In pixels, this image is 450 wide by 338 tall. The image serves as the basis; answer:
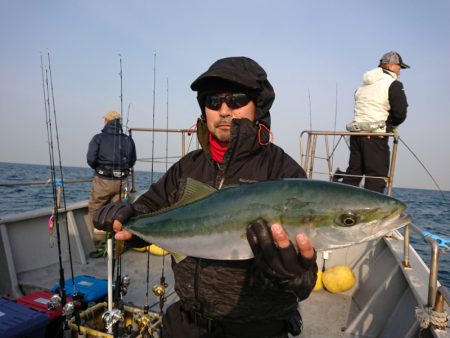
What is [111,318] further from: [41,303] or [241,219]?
[241,219]

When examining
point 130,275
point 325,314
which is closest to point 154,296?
point 130,275

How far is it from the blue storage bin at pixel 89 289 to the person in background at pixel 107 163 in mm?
2808

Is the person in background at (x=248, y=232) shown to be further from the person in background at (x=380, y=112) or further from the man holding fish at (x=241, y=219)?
the person in background at (x=380, y=112)

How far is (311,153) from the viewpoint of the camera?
6.99m

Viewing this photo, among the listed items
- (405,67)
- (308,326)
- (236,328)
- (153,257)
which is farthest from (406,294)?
(153,257)

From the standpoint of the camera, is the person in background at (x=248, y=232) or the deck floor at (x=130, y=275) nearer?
the person in background at (x=248, y=232)

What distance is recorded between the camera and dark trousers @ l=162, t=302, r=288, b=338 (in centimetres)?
234

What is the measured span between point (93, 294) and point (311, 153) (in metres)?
4.90

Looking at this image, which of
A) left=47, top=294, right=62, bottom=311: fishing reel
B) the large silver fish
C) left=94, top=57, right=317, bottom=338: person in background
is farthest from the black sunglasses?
left=47, top=294, right=62, bottom=311: fishing reel

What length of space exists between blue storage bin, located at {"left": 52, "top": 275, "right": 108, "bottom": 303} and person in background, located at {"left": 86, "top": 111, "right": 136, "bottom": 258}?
281cm

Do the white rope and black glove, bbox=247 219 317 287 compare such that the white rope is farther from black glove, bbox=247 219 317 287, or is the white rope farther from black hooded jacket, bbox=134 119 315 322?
black glove, bbox=247 219 317 287

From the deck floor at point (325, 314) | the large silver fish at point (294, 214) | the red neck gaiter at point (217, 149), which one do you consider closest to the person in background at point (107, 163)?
the deck floor at point (325, 314)

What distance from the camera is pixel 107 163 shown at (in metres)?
7.84

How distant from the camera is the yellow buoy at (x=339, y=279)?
5.71m
